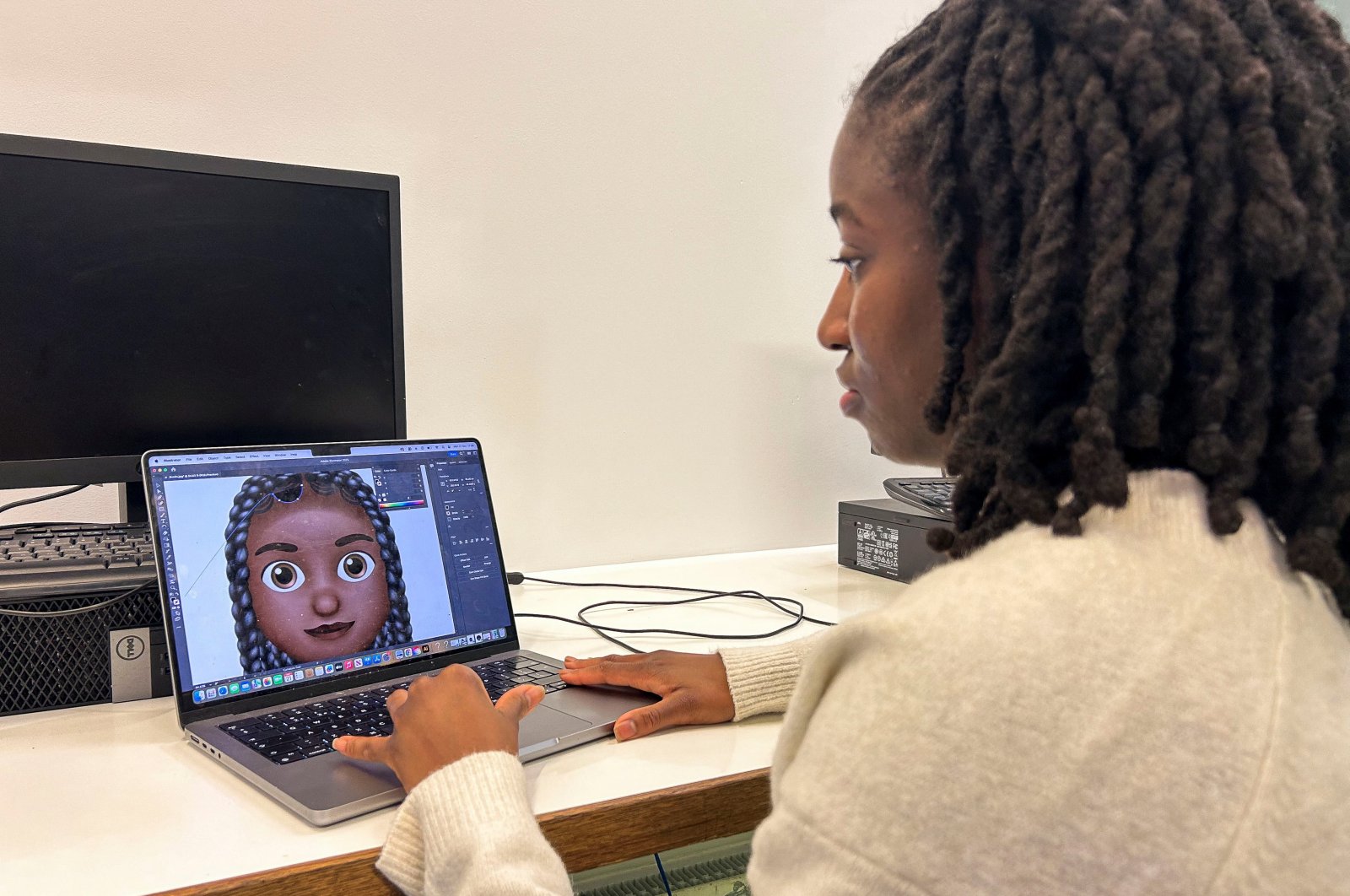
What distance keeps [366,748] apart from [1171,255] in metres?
0.58

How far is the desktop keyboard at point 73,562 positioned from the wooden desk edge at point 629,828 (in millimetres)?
399

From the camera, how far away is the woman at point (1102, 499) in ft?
1.28

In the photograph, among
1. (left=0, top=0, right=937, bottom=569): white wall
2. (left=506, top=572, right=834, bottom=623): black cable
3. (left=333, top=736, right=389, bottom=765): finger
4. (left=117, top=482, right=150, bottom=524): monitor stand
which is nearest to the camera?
(left=333, top=736, right=389, bottom=765): finger

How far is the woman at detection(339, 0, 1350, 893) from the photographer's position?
39 centimetres

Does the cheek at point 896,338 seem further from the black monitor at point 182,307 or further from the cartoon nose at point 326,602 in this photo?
the black monitor at point 182,307

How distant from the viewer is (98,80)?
1.05 metres

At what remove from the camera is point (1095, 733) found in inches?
15.4

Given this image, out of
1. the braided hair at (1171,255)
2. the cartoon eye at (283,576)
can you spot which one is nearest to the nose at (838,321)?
the braided hair at (1171,255)

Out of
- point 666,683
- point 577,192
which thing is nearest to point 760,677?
point 666,683

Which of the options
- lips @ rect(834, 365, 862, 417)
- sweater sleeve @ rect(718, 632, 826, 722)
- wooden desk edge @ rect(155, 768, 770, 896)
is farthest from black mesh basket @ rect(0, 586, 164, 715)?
lips @ rect(834, 365, 862, 417)

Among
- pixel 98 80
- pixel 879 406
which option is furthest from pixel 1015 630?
pixel 98 80

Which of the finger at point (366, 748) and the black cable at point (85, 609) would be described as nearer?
the finger at point (366, 748)

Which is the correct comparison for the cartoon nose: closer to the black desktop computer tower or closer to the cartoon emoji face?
the cartoon emoji face

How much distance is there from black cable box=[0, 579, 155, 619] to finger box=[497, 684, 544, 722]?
36 cm
